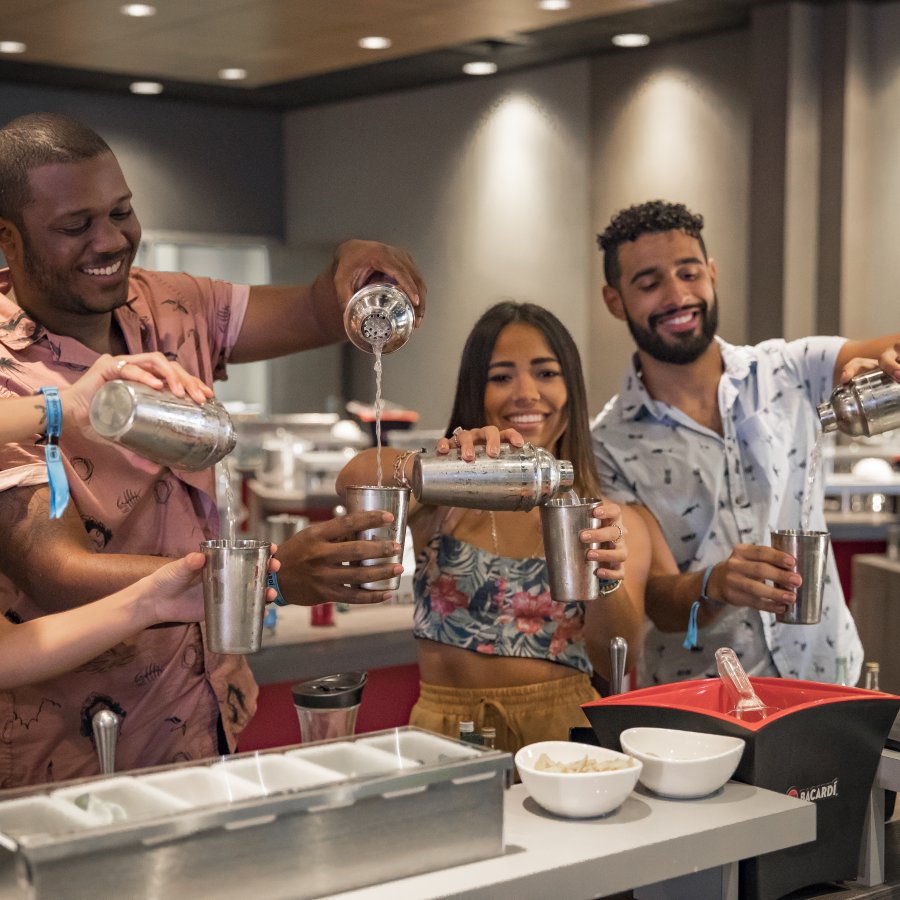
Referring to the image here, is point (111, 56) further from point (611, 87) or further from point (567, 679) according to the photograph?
point (567, 679)

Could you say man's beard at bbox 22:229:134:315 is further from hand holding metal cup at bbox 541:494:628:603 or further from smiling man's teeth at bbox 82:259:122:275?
hand holding metal cup at bbox 541:494:628:603

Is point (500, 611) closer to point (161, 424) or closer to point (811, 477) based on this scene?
point (811, 477)

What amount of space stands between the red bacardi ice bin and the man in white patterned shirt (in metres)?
0.76

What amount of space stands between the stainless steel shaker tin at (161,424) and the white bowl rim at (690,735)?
0.63 meters

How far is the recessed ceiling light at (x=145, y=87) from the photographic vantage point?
8.45 m

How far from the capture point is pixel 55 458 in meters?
1.56

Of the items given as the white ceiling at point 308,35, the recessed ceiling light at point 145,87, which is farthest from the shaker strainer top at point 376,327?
the recessed ceiling light at point 145,87

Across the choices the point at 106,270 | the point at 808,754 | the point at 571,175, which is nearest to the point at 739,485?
the point at 808,754

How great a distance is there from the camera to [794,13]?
656 centimetres

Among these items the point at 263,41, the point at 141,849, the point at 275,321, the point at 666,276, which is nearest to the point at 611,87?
the point at 263,41

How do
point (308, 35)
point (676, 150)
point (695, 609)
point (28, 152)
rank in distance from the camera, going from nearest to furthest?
point (28, 152), point (695, 609), point (308, 35), point (676, 150)

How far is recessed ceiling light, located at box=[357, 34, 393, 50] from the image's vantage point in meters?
7.08

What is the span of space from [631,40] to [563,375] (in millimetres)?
5210

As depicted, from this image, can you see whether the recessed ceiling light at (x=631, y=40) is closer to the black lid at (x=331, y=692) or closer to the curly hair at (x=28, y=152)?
the curly hair at (x=28, y=152)
